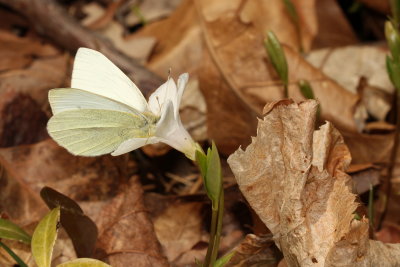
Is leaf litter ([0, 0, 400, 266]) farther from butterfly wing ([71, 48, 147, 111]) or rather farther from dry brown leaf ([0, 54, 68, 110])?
butterfly wing ([71, 48, 147, 111])

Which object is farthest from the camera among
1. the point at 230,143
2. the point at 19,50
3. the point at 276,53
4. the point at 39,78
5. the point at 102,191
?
the point at 19,50

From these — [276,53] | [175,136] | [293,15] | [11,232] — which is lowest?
[11,232]

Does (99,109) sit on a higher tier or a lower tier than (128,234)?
higher

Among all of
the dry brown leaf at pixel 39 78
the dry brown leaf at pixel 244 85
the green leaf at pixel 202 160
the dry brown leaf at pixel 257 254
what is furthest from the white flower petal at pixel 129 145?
the dry brown leaf at pixel 39 78

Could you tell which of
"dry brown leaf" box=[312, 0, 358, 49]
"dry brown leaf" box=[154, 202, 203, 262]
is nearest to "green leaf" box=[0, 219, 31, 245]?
"dry brown leaf" box=[154, 202, 203, 262]

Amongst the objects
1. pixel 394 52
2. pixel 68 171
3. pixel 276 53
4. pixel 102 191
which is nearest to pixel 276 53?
pixel 276 53

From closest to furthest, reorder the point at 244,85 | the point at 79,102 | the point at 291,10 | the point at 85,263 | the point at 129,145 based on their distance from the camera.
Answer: the point at 129,145 → the point at 85,263 → the point at 79,102 → the point at 244,85 → the point at 291,10

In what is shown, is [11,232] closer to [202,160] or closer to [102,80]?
[102,80]

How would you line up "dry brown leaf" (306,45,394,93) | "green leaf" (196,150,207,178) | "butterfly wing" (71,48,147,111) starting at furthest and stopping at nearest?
"dry brown leaf" (306,45,394,93), "butterfly wing" (71,48,147,111), "green leaf" (196,150,207,178)
